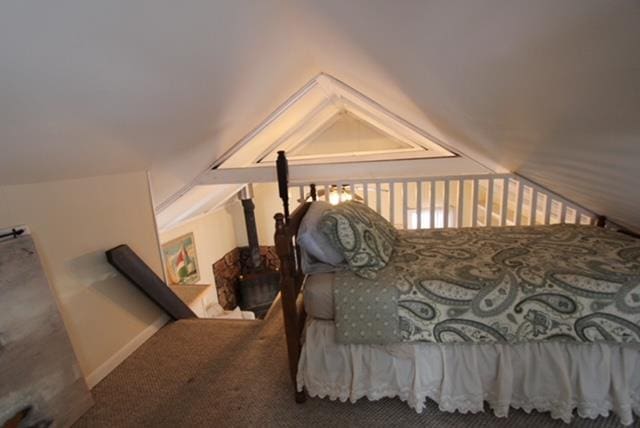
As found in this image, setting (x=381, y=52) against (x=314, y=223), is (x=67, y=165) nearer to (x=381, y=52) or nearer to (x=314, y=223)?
(x=314, y=223)

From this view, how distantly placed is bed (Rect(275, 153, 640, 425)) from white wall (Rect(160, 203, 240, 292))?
11.7ft

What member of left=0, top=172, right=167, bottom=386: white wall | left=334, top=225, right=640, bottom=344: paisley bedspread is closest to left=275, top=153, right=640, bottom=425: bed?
left=334, top=225, right=640, bottom=344: paisley bedspread

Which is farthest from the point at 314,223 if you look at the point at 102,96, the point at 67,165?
the point at 67,165

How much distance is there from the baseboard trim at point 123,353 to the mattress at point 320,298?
4.35ft

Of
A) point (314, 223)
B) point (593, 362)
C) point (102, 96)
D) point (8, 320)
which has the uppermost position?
point (102, 96)

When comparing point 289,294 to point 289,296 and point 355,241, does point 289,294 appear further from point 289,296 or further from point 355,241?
point 355,241

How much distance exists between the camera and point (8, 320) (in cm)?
130

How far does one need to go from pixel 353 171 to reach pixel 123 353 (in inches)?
88.6

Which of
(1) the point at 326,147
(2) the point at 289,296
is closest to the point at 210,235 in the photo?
(1) the point at 326,147

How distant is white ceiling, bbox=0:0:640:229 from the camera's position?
72cm

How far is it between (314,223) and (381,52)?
888 millimetres

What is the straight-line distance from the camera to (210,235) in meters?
5.44

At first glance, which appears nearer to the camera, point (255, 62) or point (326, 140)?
point (255, 62)

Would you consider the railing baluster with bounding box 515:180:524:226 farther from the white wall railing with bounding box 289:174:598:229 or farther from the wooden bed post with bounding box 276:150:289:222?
the wooden bed post with bounding box 276:150:289:222
